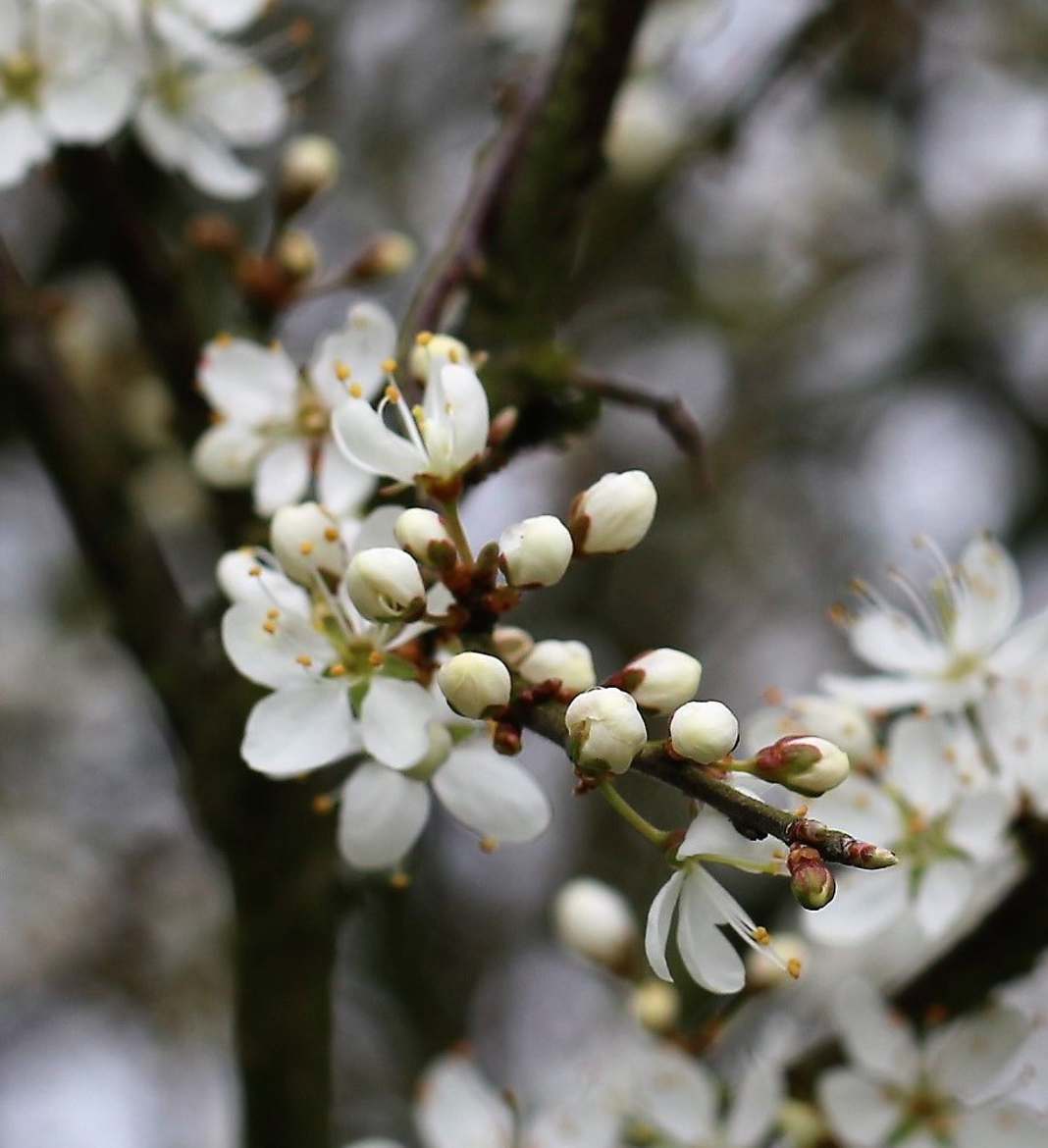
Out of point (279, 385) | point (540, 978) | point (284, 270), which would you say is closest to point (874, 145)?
point (540, 978)

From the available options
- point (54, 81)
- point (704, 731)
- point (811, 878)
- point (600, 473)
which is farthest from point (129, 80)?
point (600, 473)

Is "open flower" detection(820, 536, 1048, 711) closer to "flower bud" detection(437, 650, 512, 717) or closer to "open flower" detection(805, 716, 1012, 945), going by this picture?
"open flower" detection(805, 716, 1012, 945)

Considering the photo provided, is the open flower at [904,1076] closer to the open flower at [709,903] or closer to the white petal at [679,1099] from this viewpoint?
the white petal at [679,1099]

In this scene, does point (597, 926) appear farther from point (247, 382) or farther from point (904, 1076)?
point (247, 382)

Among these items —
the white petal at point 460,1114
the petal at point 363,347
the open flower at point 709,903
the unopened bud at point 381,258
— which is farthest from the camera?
the unopened bud at point 381,258

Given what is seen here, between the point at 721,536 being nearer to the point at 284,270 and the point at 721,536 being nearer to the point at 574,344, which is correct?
the point at 574,344

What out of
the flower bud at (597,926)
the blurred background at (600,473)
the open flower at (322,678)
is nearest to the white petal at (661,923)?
the open flower at (322,678)
